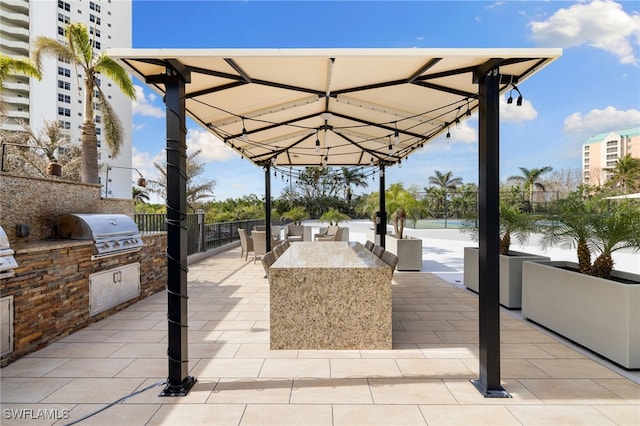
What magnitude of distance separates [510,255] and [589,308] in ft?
6.23

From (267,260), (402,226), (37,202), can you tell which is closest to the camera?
(267,260)

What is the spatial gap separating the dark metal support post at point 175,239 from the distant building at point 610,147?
60925 millimetres

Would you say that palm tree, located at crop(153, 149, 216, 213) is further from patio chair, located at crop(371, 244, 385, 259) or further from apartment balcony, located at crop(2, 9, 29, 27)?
apartment balcony, located at crop(2, 9, 29, 27)

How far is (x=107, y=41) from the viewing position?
152 ft

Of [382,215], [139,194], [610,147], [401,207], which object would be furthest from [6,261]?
[610,147]

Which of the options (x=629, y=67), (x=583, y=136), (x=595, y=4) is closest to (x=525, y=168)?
(x=595, y=4)

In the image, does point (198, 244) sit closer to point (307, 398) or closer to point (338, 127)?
point (338, 127)

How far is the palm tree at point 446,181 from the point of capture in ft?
131

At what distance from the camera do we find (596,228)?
142 inches

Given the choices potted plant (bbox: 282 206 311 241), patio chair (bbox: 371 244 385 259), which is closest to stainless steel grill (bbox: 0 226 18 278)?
patio chair (bbox: 371 244 385 259)

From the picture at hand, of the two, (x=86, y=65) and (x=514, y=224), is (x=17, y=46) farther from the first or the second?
(x=514, y=224)

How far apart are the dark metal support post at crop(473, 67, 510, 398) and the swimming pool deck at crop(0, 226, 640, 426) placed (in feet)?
0.66

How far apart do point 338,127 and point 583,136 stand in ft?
267

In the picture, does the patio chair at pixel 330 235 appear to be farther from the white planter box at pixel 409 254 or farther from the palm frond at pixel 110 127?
the palm frond at pixel 110 127
